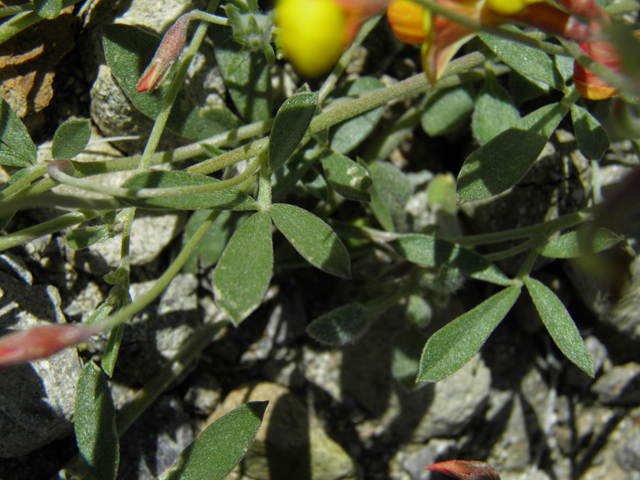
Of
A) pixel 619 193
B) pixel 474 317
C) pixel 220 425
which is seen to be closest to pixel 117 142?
pixel 220 425

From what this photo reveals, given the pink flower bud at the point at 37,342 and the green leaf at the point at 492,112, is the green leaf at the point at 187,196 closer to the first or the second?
the pink flower bud at the point at 37,342

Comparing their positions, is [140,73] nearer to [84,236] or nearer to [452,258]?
[84,236]

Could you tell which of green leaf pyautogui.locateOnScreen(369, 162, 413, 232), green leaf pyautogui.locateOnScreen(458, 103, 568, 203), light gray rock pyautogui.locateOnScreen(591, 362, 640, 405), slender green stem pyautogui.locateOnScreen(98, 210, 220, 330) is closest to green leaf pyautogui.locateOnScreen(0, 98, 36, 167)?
slender green stem pyautogui.locateOnScreen(98, 210, 220, 330)

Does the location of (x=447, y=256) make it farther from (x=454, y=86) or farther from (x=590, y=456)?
(x=590, y=456)

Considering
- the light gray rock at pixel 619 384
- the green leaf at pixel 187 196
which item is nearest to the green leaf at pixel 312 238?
the green leaf at pixel 187 196

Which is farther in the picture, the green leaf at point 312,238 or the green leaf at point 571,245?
the green leaf at point 571,245
